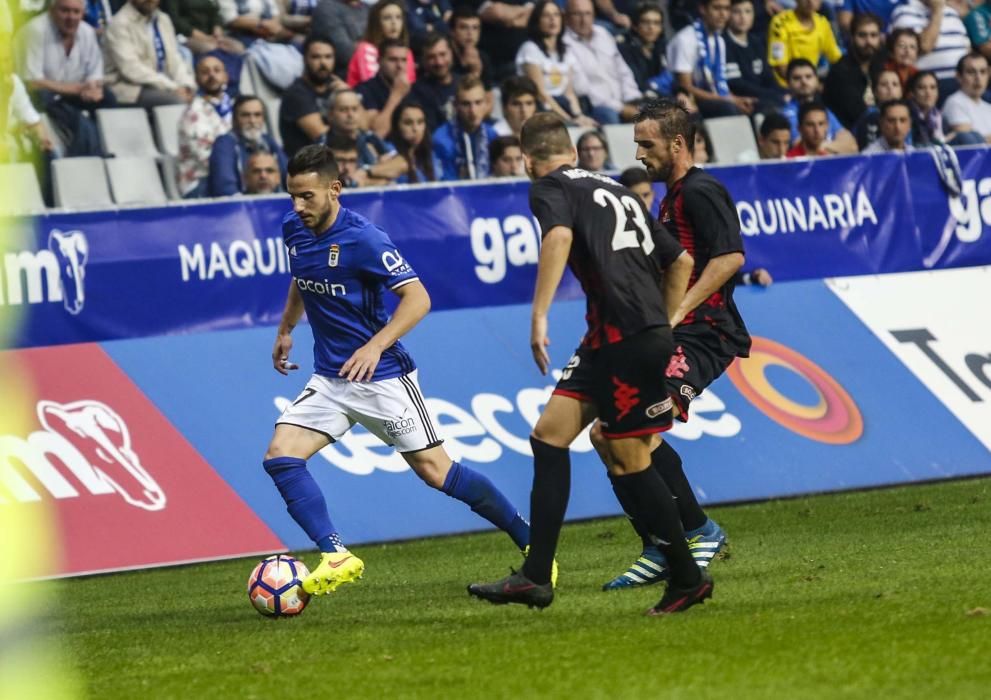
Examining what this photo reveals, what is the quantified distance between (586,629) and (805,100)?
1129cm

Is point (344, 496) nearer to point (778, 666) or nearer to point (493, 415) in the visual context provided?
point (493, 415)

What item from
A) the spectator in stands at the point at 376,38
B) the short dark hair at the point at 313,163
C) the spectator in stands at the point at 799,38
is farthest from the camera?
the spectator in stands at the point at 799,38

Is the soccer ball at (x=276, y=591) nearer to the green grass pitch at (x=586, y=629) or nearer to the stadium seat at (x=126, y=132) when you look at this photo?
the green grass pitch at (x=586, y=629)

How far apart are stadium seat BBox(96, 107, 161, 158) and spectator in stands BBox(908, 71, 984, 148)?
7.37 m

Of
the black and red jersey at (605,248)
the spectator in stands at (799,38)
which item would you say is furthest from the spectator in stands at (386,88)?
the black and red jersey at (605,248)

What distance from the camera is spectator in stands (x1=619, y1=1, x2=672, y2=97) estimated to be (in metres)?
17.8

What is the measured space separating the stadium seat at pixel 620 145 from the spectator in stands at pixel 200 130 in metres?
3.67

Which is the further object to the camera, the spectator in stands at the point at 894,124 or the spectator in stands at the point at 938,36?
the spectator in stands at the point at 938,36

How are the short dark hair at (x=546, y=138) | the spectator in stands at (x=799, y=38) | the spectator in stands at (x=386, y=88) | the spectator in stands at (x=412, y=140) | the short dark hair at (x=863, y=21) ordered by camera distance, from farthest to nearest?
the short dark hair at (x=863, y=21)
the spectator in stands at (x=799, y=38)
the spectator in stands at (x=386, y=88)
the spectator in stands at (x=412, y=140)
the short dark hair at (x=546, y=138)

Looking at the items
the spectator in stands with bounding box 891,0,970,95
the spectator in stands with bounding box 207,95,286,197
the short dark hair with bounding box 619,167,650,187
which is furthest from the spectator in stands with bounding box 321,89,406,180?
the spectator in stands with bounding box 891,0,970,95

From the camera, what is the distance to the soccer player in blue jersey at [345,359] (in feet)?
27.9

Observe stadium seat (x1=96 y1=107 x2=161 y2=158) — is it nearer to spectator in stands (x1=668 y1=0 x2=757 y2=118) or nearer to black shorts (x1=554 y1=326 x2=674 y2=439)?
spectator in stands (x1=668 y1=0 x2=757 y2=118)

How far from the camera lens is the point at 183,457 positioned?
11.1 m

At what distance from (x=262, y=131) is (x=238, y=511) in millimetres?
4048
